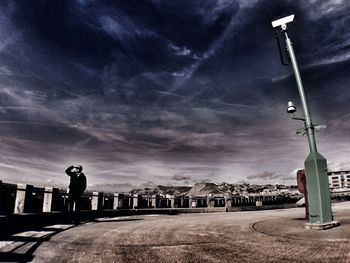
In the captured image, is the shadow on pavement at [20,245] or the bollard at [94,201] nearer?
the shadow on pavement at [20,245]

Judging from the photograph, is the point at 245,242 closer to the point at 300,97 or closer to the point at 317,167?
the point at 317,167

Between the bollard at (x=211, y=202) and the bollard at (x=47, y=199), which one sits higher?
the bollard at (x=47, y=199)

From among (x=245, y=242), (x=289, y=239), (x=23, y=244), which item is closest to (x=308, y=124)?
(x=289, y=239)

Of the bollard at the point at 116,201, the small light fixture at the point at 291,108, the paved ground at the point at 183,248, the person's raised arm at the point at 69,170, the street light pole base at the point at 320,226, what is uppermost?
the small light fixture at the point at 291,108

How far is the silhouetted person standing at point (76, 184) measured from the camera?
10903 mm

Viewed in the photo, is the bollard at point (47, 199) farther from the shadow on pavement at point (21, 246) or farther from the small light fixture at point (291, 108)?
the small light fixture at point (291, 108)

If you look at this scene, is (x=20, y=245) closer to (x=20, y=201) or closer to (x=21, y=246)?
(x=21, y=246)

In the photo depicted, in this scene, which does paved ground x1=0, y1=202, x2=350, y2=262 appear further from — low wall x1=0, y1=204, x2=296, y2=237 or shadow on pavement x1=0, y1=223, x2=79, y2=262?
low wall x1=0, y1=204, x2=296, y2=237

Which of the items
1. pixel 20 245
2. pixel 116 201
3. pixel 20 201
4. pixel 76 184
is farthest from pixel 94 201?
pixel 20 245

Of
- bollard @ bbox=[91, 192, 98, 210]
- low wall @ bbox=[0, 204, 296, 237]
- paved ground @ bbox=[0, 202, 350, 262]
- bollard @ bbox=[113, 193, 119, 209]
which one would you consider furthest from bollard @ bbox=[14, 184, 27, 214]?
bollard @ bbox=[113, 193, 119, 209]

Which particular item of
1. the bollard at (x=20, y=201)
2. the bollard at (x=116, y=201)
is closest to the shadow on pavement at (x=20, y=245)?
the bollard at (x=20, y=201)

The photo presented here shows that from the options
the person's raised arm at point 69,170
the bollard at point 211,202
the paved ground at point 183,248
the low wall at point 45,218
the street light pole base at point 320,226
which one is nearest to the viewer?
the paved ground at point 183,248

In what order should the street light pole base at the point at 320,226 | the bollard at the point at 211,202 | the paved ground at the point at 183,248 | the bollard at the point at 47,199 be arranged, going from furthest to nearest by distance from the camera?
1. the bollard at the point at 211,202
2. the bollard at the point at 47,199
3. the street light pole base at the point at 320,226
4. the paved ground at the point at 183,248

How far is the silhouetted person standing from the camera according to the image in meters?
10.9
